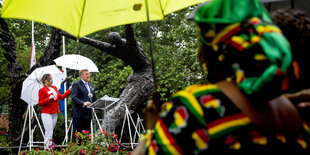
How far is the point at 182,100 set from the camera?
1.19 m

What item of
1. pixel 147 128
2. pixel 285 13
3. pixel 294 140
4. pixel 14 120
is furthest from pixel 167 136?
pixel 14 120

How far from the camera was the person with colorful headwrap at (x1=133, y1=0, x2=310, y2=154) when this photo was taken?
1128mm

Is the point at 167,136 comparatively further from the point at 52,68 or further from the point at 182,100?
the point at 52,68

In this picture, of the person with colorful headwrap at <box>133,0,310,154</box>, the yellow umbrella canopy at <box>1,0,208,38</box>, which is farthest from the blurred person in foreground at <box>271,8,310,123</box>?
the yellow umbrella canopy at <box>1,0,208,38</box>

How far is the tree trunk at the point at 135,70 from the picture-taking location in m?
8.90

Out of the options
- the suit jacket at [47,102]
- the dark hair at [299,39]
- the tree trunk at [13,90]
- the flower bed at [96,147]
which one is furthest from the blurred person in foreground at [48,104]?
the dark hair at [299,39]

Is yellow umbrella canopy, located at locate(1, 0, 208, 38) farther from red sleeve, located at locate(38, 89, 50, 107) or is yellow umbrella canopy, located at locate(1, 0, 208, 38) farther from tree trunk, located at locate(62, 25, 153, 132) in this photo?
tree trunk, located at locate(62, 25, 153, 132)

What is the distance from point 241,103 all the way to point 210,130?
0.14 meters

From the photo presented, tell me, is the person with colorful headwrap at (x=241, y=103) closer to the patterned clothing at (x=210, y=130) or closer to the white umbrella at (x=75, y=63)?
the patterned clothing at (x=210, y=130)

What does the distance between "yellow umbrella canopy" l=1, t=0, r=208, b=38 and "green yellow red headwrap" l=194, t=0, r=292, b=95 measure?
1.69 m

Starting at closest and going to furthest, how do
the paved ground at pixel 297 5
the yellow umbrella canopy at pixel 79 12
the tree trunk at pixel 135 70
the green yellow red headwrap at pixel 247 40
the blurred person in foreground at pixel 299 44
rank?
the green yellow red headwrap at pixel 247 40 < the blurred person in foreground at pixel 299 44 < the yellow umbrella canopy at pixel 79 12 < the paved ground at pixel 297 5 < the tree trunk at pixel 135 70

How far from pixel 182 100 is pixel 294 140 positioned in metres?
0.43

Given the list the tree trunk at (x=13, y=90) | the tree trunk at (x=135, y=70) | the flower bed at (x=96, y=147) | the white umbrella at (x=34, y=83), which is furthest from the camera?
the tree trunk at (x=13, y=90)

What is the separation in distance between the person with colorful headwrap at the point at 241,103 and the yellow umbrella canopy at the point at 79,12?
174cm
